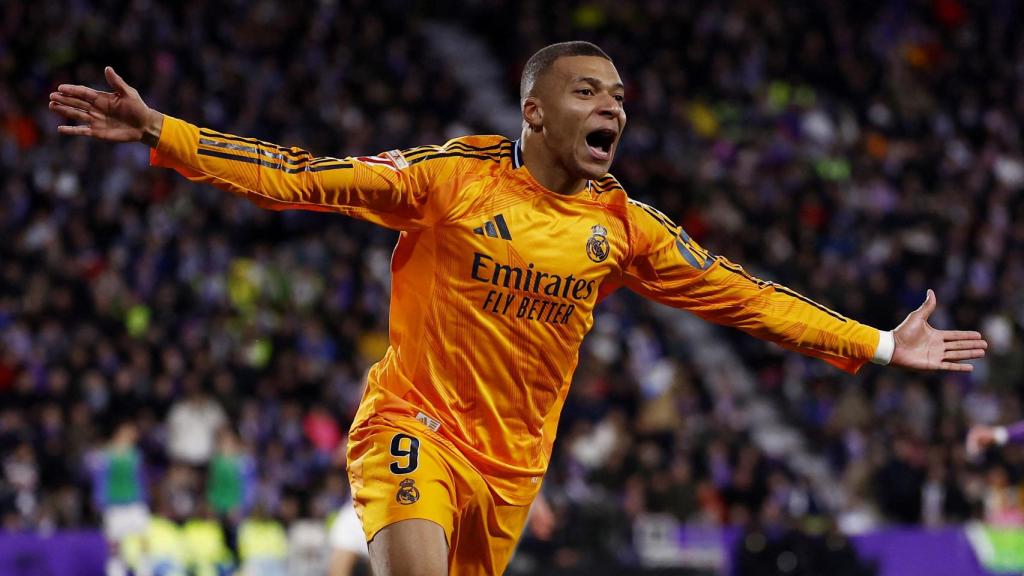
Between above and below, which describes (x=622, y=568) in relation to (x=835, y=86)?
below

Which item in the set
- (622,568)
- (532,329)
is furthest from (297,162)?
(622,568)

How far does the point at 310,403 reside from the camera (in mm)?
15672

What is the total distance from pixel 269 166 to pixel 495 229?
101 cm

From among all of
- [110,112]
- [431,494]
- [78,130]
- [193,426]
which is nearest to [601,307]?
[193,426]

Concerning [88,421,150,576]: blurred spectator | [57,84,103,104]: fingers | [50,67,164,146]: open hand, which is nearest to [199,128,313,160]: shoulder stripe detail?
[50,67,164,146]: open hand

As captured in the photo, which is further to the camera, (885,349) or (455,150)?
(885,349)

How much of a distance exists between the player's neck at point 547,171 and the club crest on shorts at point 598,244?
7.6 inches

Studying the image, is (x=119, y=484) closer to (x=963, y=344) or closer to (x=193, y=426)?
(x=193, y=426)

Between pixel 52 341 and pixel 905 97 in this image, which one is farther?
pixel 905 97

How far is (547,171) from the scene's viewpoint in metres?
6.12

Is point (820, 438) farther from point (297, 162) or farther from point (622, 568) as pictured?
point (297, 162)

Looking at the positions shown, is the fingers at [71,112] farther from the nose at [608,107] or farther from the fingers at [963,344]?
the fingers at [963,344]

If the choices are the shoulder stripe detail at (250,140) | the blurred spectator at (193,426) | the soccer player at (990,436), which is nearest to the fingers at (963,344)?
the shoulder stripe detail at (250,140)

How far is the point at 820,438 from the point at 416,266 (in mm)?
13406
